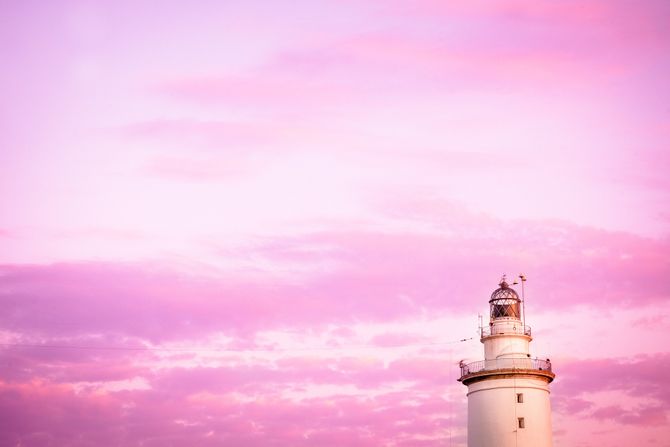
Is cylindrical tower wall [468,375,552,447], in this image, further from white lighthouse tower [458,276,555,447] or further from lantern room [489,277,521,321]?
lantern room [489,277,521,321]

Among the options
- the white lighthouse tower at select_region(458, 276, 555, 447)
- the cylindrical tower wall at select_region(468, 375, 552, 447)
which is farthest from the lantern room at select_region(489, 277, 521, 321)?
the cylindrical tower wall at select_region(468, 375, 552, 447)

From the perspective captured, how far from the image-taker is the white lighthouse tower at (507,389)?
300 ft

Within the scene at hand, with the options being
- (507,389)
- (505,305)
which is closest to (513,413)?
(507,389)

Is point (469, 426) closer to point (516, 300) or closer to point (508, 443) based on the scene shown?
point (508, 443)

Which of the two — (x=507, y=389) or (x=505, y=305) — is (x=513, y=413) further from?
(x=505, y=305)

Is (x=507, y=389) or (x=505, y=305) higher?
(x=505, y=305)

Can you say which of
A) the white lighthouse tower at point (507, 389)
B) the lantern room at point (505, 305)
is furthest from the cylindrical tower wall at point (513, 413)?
the lantern room at point (505, 305)

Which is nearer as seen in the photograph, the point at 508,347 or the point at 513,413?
the point at 513,413

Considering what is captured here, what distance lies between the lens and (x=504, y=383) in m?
92.3

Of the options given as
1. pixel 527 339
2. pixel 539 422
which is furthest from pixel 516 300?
pixel 539 422

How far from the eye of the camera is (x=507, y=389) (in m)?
92.2

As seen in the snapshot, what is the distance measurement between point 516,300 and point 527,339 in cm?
299

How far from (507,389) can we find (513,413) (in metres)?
1.73

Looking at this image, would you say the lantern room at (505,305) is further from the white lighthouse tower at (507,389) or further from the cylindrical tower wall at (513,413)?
the cylindrical tower wall at (513,413)
